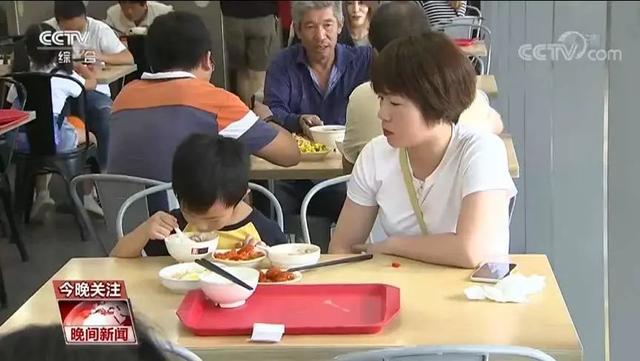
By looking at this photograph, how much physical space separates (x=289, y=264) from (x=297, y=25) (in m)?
2.07

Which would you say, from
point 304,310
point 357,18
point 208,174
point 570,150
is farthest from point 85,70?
point 304,310

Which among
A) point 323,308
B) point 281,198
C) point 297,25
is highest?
point 297,25

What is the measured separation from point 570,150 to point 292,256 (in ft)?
3.41

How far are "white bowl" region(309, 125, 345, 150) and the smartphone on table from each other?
1.31m

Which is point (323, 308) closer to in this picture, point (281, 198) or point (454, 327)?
point (454, 327)

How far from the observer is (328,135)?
3.36 metres

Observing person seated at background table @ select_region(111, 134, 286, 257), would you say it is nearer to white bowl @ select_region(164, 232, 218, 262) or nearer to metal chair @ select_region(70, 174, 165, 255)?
white bowl @ select_region(164, 232, 218, 262)

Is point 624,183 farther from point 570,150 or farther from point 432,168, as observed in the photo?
point 570,150

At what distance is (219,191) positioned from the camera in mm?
2283

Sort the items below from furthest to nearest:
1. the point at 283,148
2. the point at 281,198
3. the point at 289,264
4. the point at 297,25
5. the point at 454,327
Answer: the point at 297,25
the point at 281,198
the point at 283,148
the point at 289,264
the point at 454,327

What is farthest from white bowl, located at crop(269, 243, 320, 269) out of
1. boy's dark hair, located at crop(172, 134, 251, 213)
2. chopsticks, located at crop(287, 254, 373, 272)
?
boy's dark hair, located at crop(172, 134, 251, 213)

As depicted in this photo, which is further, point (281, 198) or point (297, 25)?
point (297, 25)

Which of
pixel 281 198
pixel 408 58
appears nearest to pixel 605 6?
pixel 408 58

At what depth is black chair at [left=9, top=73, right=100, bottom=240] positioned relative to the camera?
3.81 metres
